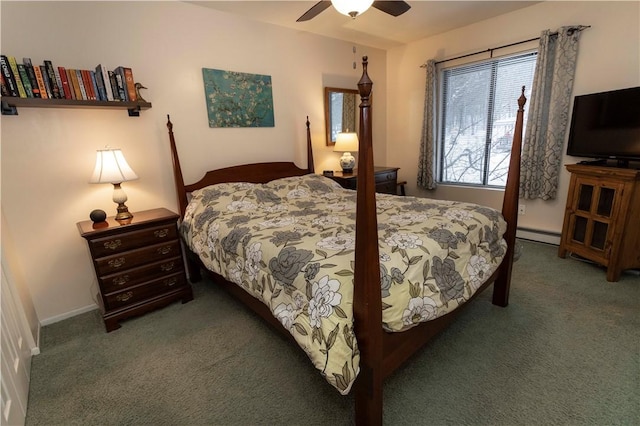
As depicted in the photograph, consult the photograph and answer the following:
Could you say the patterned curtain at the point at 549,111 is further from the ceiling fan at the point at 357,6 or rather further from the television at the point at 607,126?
the ceiling fan at the point at 357,6

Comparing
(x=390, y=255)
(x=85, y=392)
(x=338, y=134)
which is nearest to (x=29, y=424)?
(x=85, y=392)

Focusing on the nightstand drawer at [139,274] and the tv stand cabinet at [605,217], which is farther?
the tv stand cabinet at [605,217]

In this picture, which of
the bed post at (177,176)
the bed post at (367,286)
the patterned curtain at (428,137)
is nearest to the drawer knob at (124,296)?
the bed post at (177,176)

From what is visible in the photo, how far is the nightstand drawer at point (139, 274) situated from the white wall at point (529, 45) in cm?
333

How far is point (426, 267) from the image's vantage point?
4.48 feet

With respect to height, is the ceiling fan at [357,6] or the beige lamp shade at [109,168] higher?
the ceiling fan at [357,6]

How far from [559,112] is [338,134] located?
2.23 m

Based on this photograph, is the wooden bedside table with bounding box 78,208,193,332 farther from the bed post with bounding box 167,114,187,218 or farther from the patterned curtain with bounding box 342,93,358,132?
the patterned curtain with bounding box 342,93,358,132

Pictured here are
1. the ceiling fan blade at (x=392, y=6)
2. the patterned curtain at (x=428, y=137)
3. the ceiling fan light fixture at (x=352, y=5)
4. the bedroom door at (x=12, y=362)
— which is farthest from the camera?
the patterned curtain at (x=428, y=137)

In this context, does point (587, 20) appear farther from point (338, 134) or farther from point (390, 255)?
point (390, 255)

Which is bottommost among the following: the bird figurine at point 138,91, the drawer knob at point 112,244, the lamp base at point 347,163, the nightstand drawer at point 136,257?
the nightstand drawer at point 136,257

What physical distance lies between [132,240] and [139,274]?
0.26 metres

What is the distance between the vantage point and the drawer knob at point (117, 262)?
2.07 meters

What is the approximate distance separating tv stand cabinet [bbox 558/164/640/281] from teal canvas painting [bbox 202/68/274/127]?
9.62 feet
